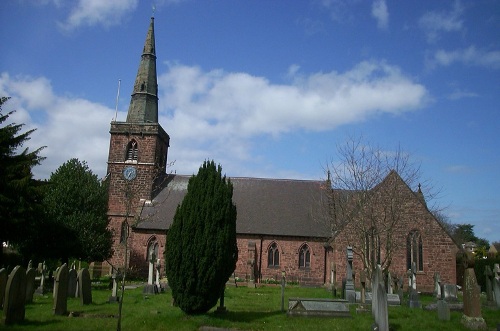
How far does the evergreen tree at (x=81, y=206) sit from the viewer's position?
28469 mm

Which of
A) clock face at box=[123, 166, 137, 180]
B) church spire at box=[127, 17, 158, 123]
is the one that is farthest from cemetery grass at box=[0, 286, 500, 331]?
church spire at box=[127, 17, 158, 123]

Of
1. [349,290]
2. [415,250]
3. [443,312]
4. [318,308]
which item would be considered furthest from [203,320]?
[415,250]

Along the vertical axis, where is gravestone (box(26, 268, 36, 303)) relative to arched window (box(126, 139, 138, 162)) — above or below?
below

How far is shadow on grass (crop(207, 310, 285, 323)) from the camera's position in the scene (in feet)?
42.7

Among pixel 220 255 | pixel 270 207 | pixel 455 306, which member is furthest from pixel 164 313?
pixel 270 207

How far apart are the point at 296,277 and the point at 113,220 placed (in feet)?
49.7

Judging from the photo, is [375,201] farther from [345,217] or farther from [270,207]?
[270,207]

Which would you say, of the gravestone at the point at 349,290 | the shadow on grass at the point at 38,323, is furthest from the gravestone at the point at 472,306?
the shadow on grass at the point at 38,323

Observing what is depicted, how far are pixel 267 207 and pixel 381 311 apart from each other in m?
24.3

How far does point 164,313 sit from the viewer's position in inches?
525

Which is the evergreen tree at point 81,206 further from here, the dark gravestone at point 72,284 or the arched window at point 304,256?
the arched window at point 304,256

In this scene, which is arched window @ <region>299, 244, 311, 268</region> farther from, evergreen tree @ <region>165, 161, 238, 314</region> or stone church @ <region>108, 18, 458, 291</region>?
evergreen tree @ <region>165, 161, 238, 314</region>

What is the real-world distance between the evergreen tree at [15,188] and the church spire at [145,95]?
13.7 meters

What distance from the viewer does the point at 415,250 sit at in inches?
1092
